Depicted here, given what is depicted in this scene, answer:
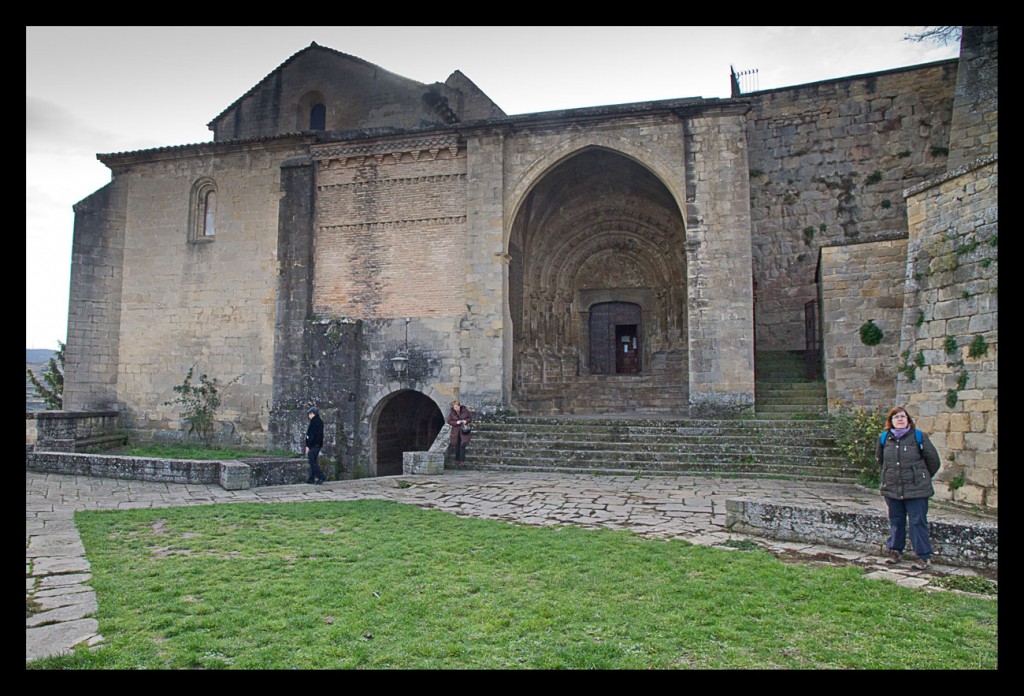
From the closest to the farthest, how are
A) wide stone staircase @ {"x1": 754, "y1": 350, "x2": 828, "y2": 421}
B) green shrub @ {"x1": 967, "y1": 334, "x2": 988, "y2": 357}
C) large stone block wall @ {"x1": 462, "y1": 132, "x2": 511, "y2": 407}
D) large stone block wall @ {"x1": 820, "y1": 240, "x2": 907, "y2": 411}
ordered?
green shrub @ {"x1": 967, "y1": 334, "x2": 988, "y2": 357} < large stone block wall @ {"x1": 820, "y1": 240, "x2": 907, "y2": 411} < wide stone staircase @ {"x1": 754, "y1": 350, "x2": 828, "y2": 421} < large stone block wall @ {"x1": 462, "y1": 132, "x2": 511, "y2": 407}

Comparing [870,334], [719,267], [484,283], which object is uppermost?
[719,267]

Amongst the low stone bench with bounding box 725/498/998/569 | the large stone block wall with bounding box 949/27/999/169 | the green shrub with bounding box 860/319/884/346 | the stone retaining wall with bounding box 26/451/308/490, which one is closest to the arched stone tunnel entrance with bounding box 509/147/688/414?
the green shrub with bounding box 860/319/884/346

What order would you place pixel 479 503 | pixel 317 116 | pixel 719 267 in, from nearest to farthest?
pixel 479 503, pixel 719 267, pixel 317 116

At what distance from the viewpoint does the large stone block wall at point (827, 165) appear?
17.2m

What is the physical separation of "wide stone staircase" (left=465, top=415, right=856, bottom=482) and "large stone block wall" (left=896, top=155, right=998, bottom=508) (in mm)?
2412

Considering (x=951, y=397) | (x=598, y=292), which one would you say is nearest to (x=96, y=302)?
(x=598, y=292)

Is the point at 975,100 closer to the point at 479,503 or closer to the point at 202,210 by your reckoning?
the point at 479,503

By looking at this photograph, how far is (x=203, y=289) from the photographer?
690 inches

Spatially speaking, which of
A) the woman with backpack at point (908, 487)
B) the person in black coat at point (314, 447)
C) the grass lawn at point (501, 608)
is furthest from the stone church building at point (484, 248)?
the grass lawn at point (501, 608)

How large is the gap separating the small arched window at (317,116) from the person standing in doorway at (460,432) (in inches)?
468

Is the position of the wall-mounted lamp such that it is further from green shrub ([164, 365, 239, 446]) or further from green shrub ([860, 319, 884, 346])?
green shrub ([860, 319, 884, 346])

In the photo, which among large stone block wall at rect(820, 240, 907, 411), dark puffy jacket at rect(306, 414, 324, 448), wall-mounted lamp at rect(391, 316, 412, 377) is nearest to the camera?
dark puffy jacket at rect(306, 414, 324, 448)

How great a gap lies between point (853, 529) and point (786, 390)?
8.97 meters

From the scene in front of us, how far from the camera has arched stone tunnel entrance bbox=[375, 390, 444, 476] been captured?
16.3m
